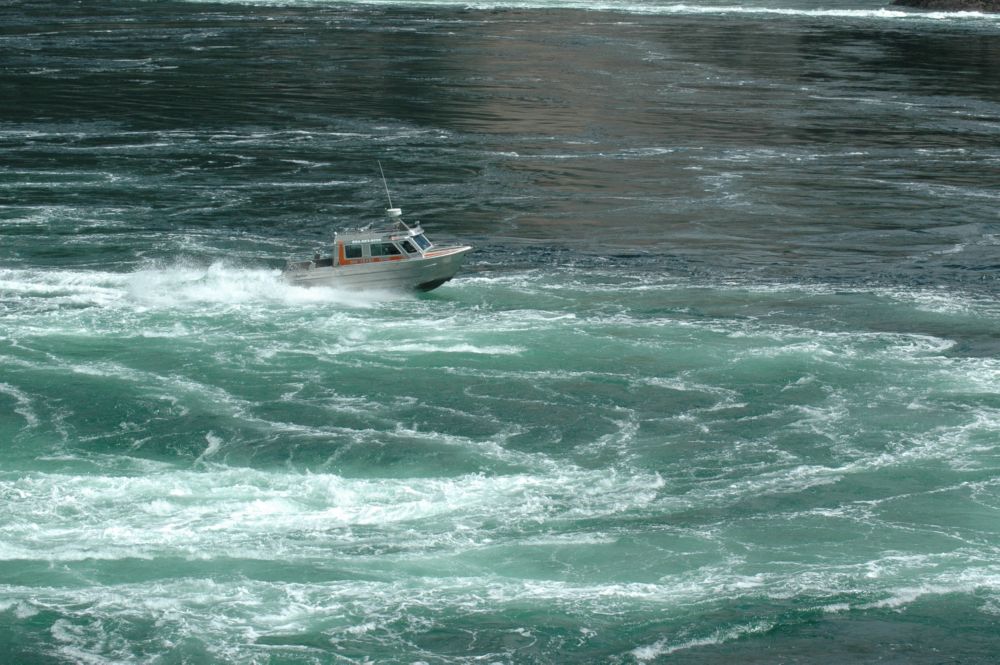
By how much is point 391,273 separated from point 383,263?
0.58 meters

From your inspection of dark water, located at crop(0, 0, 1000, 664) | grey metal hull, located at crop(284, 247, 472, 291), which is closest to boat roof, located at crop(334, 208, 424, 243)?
grey metal hull, located at crop(284, 247, 472, 291)

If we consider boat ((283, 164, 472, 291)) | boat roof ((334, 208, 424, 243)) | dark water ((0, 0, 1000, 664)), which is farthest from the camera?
boat roof ((334, 208, 424, 243))

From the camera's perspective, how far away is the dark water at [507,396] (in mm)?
37250

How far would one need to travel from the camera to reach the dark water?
122ft

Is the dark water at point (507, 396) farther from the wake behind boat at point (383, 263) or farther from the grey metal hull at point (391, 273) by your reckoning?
the wake behind boat at point (383, 263)

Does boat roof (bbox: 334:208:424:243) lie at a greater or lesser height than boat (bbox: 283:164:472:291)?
greater

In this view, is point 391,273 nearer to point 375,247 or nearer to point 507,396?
point 375,247

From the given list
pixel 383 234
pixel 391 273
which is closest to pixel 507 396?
pixel 391 273

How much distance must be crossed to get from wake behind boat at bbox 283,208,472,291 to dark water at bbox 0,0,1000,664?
2.75ft

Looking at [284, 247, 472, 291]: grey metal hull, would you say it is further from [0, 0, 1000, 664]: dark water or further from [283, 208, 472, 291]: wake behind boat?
[0, 0, 1000, 664]: dark water

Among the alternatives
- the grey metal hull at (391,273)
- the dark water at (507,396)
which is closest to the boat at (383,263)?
the grey metal hull at (391,273)

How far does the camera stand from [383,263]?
6066 centimetres

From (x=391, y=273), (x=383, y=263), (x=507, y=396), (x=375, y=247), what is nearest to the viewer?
(x=507, y=396)

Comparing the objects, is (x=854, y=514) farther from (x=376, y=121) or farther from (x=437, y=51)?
(x=437, y=51)
